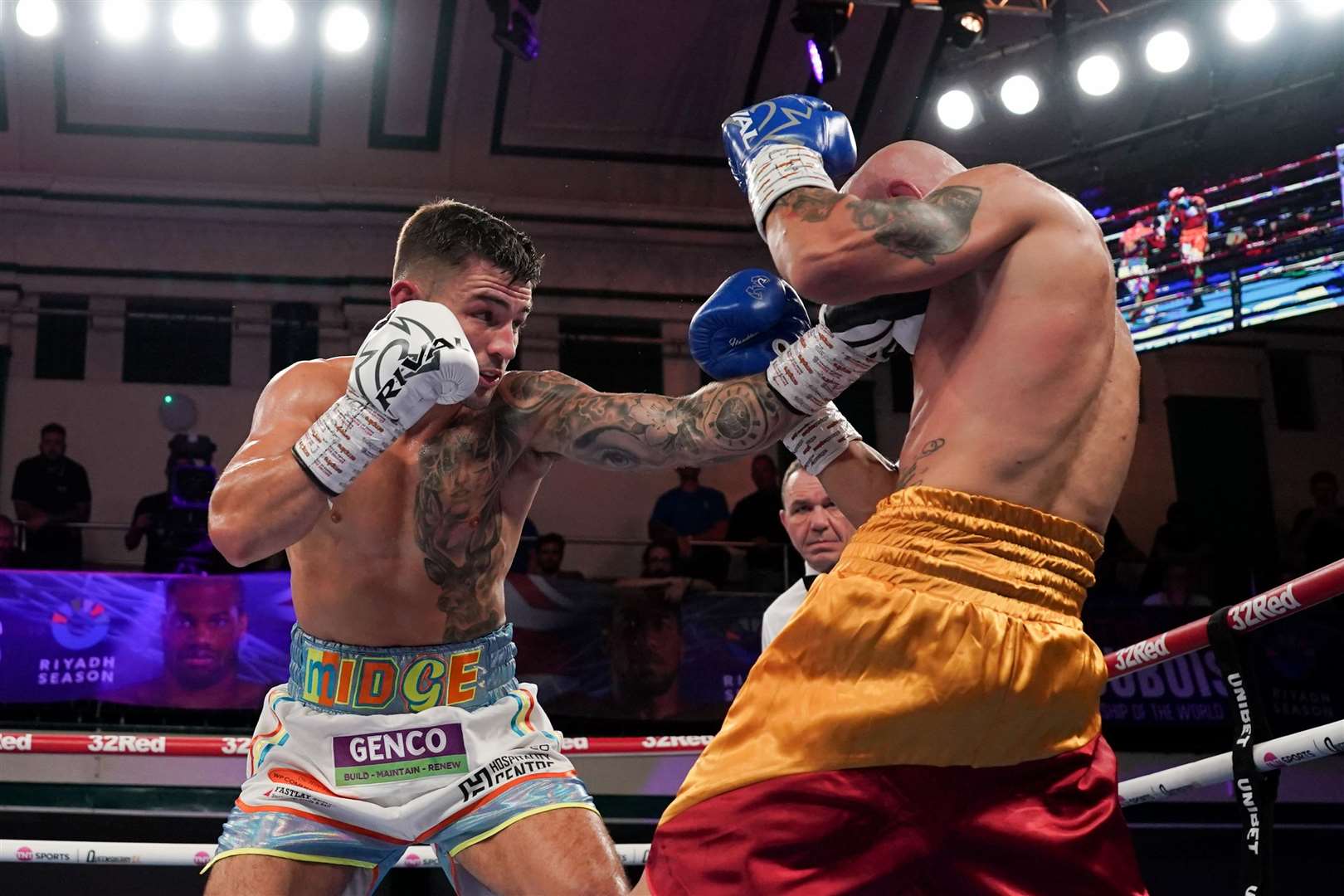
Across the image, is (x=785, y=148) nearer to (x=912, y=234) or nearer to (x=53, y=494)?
(x=912, y=234)

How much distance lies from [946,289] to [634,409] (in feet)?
2.57

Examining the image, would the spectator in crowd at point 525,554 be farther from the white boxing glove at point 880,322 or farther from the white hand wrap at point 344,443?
the white boxing glove at point 880,322

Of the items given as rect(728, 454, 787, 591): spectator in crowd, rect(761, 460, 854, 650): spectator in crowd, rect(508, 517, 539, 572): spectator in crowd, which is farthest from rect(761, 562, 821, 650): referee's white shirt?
rect(728, 454, 787, 591): spectator in crowd

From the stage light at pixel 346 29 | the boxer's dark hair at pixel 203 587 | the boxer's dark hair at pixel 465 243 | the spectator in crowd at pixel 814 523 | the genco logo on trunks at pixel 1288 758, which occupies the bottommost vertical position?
the genco logo on trunks at pixel 1288 758

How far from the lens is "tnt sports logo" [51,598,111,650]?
218 inches

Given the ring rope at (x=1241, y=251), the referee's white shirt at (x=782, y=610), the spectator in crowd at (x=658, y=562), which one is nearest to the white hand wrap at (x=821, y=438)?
the referee's white shirt at (x=782, y=610)

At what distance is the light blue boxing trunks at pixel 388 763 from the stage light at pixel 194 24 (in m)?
6.19

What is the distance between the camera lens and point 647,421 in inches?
93.0

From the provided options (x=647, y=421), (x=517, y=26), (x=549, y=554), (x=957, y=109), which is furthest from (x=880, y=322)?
(x=957, y=109)

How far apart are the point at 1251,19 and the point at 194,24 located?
5617 mm

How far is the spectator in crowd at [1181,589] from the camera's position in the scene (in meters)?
6.61

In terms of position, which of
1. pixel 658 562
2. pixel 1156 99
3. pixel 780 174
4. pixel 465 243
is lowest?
pixel 780 174

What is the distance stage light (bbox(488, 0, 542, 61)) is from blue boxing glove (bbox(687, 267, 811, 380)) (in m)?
4.47

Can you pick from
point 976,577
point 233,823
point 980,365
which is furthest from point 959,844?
point 233,823
